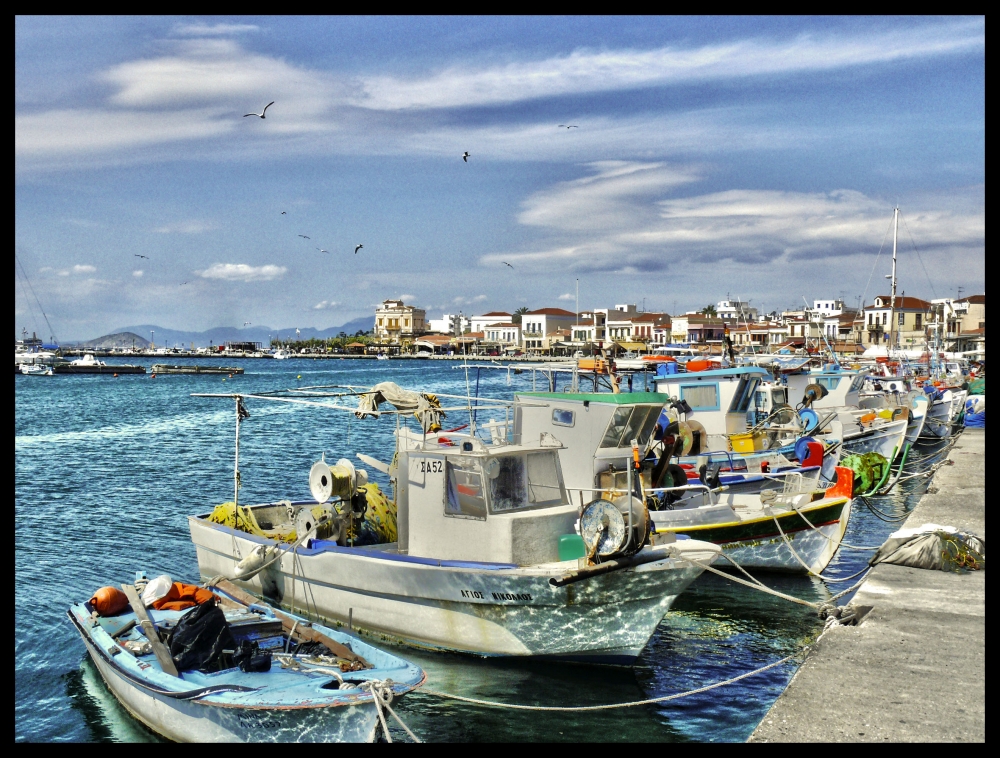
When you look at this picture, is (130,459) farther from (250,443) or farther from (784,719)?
(784,719)

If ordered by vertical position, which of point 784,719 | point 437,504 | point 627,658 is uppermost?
point 437,504

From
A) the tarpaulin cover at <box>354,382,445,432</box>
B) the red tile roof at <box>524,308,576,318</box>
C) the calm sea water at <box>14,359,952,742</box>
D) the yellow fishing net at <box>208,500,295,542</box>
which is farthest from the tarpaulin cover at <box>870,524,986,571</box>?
the red tile roof at <box>524,308,576,318</box>

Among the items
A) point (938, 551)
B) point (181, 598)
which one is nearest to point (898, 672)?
point (938, 551)

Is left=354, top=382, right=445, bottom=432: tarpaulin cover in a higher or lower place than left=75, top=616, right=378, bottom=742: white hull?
higher

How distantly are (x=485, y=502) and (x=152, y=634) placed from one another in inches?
177

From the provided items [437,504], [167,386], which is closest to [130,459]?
[437,504]

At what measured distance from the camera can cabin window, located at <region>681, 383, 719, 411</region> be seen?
24.4 m

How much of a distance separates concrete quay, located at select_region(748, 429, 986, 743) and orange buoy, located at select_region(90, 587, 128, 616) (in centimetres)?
838

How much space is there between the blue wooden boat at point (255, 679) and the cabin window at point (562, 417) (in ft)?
20.4

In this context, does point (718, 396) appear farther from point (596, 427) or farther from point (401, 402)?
point (401, 402)

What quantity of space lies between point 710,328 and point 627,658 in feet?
448

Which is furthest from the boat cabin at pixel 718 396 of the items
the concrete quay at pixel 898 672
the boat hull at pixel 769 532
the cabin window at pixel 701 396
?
the concrete quay at pixel 898 672

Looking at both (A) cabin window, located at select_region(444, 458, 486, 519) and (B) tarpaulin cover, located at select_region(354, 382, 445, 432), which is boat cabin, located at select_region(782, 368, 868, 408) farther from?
(A) cabin window, located at select_region(444, 458, 486, 519)

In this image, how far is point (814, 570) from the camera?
16609 mm
